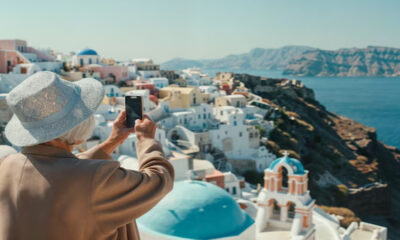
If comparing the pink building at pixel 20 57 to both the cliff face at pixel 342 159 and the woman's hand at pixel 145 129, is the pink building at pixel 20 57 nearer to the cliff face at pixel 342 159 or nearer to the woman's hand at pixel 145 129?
the cliff face at pixel 342 159

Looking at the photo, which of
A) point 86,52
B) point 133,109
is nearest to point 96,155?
point 133,109

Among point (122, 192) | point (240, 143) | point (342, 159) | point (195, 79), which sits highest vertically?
point (122, 192)

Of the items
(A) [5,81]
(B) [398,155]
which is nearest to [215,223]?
(A) [5,81]

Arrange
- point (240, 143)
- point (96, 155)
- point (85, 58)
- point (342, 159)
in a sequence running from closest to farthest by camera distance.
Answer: point (96, 155) → point (240, 143) → point (342, 159) → point (85, 58)

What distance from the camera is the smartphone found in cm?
209

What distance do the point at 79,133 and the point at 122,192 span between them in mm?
359

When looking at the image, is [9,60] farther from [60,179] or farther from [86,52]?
[60,179]

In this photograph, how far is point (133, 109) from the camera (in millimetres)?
2121

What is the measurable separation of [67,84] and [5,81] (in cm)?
2210

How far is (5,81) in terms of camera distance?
70.3 ft

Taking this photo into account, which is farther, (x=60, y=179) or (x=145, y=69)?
(x=145, y=69)

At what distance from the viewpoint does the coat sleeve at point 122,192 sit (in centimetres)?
164

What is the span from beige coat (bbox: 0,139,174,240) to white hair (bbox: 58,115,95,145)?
64mm

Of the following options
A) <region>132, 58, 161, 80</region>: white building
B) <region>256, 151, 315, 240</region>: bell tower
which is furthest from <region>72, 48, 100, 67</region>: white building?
<region>256, 151, 315, 240</region>: bell tower
